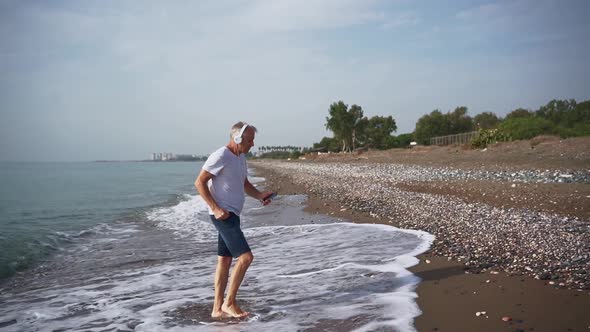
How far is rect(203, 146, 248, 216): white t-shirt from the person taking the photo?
4012mm

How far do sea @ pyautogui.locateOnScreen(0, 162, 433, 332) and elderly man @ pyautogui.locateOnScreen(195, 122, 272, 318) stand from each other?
305 mm

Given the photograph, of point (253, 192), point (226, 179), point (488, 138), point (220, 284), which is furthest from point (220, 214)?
point (488, 138)

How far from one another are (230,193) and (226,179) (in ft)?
0.51

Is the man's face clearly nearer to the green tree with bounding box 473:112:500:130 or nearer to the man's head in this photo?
the man's head

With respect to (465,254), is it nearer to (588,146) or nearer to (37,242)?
(37,242)

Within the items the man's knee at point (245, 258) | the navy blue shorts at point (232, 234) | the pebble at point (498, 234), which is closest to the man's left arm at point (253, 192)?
the navy blue shorts at point (232, 234)

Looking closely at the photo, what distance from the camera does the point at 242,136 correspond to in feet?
13.5

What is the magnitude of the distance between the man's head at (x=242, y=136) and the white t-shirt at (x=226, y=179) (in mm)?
107

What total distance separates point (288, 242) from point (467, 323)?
4.92m

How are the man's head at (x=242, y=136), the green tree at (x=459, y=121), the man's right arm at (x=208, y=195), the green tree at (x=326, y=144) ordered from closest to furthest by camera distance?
1. the man's right arm at (x=208, y=195)
2. the man's head at (x=242, y=136)
3. the green tree at (x=459, y=121)
4. the green tree at (x=326, y=144)

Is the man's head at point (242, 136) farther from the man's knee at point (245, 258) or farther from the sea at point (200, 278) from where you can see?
the sea at point (200, 278)

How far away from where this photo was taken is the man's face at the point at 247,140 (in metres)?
4.14

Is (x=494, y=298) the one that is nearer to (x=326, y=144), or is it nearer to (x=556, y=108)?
(x=556, y=108)

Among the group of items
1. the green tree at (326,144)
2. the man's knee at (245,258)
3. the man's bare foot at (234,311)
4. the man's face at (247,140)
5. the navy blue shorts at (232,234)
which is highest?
the green tree at (326,144)
